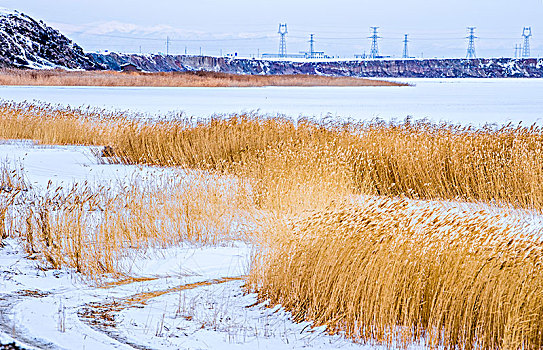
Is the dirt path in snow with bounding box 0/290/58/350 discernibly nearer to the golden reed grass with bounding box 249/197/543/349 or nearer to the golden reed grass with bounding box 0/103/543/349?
the golden reed grass with bounding box 0/103/543/349

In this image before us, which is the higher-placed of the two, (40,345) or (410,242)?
(410,242)

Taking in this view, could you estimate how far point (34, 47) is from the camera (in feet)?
304

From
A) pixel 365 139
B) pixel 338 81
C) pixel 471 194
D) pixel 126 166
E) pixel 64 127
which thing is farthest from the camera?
pixel 338 81

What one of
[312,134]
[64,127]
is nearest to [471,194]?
[312,134]

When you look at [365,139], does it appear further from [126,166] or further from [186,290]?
[186,290]

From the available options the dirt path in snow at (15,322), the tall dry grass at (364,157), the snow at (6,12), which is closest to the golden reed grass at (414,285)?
the dirt path in snow at (15,322)

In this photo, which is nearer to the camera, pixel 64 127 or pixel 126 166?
pixel 126 166

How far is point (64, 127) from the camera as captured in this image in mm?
18406

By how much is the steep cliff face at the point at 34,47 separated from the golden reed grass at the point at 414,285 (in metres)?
84.2

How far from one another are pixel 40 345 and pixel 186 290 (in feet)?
5.66

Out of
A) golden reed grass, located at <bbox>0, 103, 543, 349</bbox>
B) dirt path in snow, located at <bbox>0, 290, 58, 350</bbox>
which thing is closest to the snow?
golden reed grass, located at <bbox>0, 103, 543, 349</bbox>

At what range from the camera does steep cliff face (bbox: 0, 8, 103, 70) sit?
87250 millimetres

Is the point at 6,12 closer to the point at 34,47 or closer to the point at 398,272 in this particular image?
the point at 34,47

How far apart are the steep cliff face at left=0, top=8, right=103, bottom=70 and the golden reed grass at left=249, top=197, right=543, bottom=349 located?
8418 centimetres
